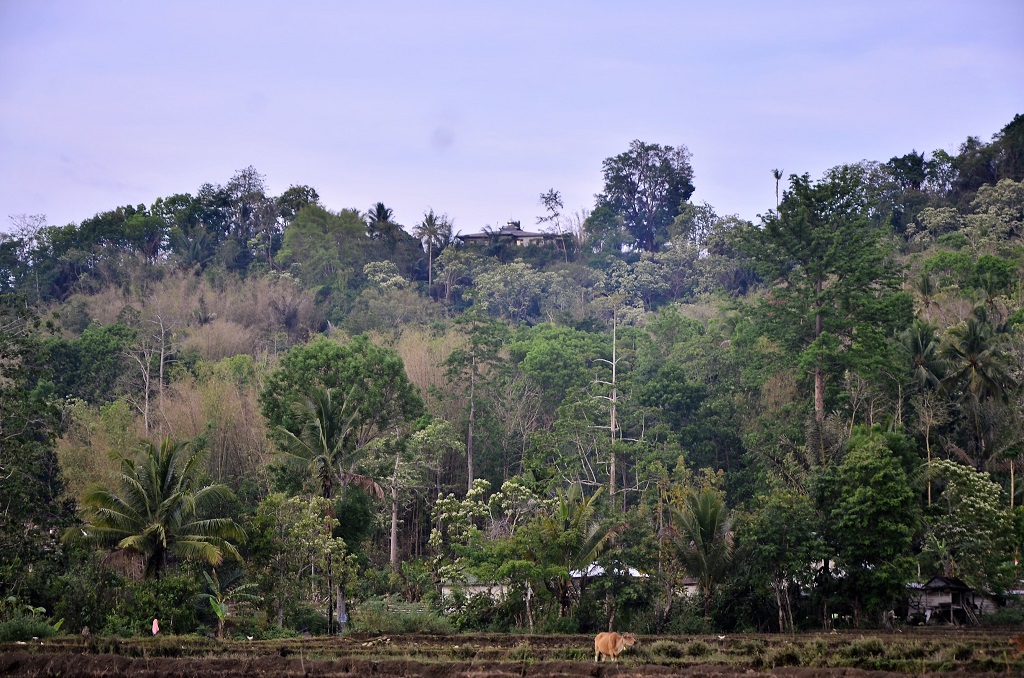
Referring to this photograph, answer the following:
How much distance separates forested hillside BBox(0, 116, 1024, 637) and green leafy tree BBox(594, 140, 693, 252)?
287cm

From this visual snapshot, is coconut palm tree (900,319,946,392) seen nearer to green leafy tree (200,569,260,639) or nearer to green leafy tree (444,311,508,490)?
green leafy tree (444,311,508,490)

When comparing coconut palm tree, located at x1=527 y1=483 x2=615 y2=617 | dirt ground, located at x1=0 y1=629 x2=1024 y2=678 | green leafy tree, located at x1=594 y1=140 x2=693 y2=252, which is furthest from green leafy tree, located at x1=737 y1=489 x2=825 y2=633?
green leafy tree, located at x1=594 y1=140 x2=693 y2=252

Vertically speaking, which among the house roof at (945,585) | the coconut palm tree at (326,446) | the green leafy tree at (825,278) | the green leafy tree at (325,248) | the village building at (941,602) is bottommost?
the village building at (941,602)

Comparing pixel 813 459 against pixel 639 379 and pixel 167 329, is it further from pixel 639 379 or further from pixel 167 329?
pixel 167 329

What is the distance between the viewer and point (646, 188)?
250 ft

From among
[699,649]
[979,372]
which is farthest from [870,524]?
[979,372]

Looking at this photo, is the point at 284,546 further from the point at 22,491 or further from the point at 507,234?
the point at 507,234

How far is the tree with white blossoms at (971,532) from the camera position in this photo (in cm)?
2892

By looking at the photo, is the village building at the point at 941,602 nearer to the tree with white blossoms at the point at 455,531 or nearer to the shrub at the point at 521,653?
the tree with white blossoms at the point at 455,531

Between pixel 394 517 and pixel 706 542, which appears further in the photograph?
pixel 394 517

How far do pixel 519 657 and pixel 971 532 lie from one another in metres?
14.9

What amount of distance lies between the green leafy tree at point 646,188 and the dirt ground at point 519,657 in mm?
53101

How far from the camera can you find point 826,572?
2795cm

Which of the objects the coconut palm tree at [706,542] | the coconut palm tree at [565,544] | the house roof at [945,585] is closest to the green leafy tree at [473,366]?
the coconut palm tree at [565,544]
